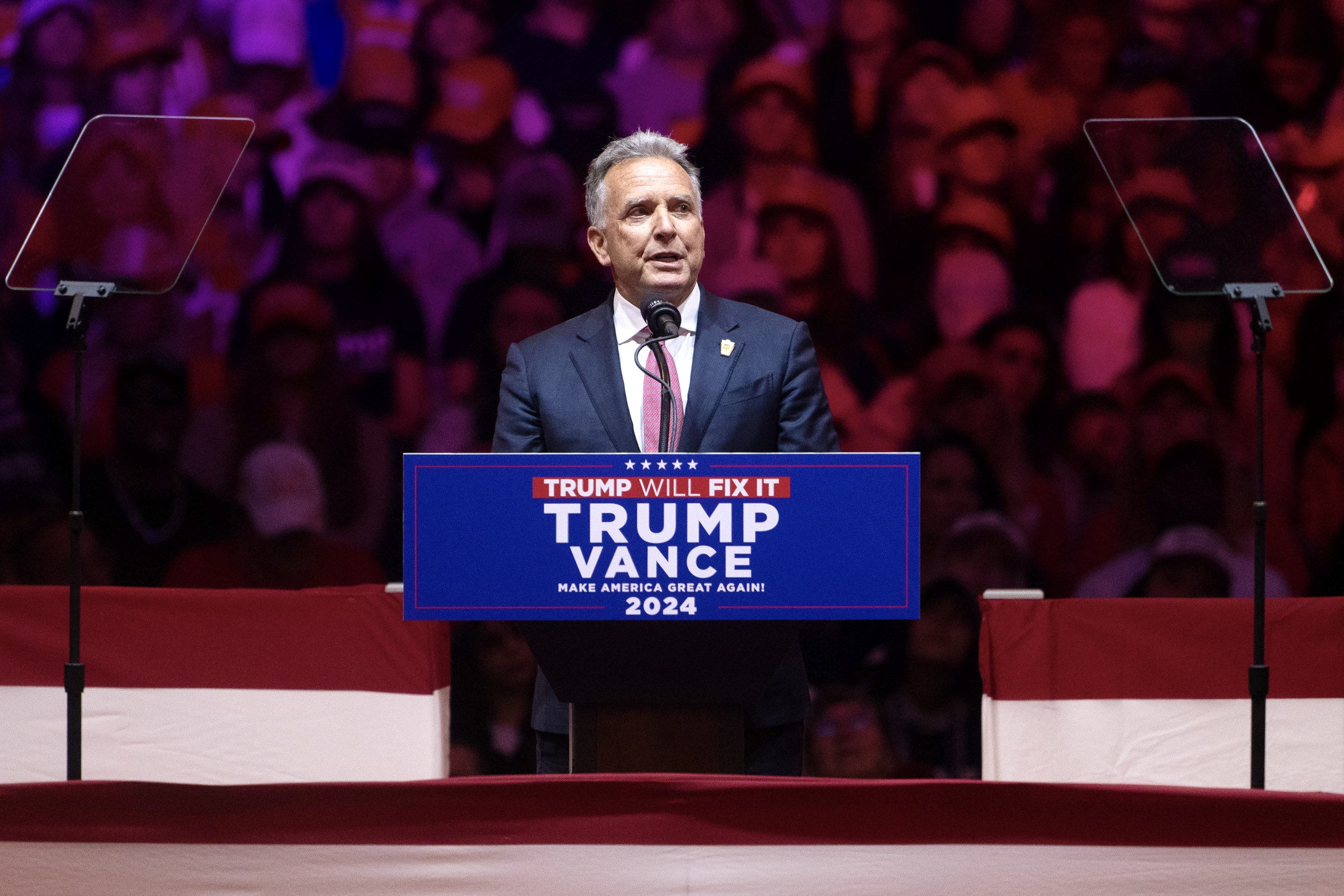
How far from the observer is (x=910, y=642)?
3426mm

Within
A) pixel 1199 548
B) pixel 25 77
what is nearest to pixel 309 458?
pixel 25 77

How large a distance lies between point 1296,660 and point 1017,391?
3.27 ft

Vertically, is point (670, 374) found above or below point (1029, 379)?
below

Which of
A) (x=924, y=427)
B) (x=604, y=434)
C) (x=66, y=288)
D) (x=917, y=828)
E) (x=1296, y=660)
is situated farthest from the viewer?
(x=924, y=427)

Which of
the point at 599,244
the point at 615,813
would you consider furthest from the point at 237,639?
the point at 615,813

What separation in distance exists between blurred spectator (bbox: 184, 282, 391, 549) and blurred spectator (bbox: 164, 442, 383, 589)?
3 centimetres

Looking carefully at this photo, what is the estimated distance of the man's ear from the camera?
207 centimetres

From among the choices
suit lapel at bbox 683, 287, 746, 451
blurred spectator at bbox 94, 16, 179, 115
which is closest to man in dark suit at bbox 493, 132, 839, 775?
suit lapel at bbox 683, 287, 746, 451

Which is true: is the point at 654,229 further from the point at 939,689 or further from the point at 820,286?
the point at 939,689

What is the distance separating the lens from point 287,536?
3482 mm

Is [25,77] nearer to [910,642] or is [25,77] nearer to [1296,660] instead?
[910,642]

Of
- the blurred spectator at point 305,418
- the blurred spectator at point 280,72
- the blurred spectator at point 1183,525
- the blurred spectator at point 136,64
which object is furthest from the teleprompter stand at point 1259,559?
the blurred spectator at point 136,64

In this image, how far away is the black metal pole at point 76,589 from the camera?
7.81 feet

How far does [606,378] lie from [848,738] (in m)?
1.90
